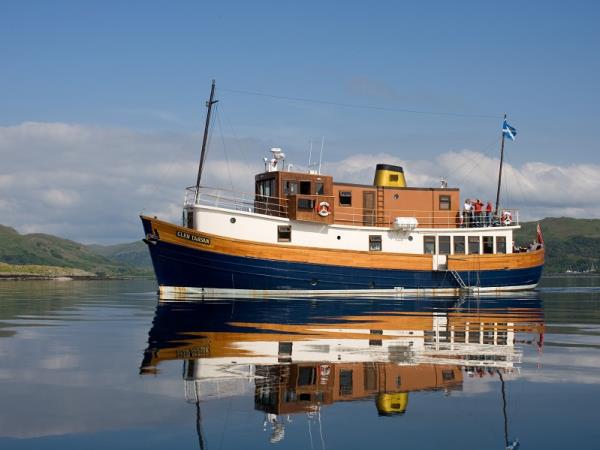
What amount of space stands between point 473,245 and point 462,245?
2.93 ft

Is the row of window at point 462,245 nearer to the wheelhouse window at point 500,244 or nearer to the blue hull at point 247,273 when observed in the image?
the wheelhouse window at point 500,244

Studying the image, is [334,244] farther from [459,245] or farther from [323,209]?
[459,245]

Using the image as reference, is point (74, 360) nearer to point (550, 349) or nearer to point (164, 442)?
point (164, 442)

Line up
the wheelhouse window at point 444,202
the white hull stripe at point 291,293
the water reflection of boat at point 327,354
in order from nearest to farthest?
1. the water reflection of boat at point 327,354
2. the white hull stripe at point 291,293
3. the wheelhouse window at point 444,202

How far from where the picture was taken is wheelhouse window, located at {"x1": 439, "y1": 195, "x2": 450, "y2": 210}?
45500mm

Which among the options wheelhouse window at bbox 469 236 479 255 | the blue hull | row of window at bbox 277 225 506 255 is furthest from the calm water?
wheelhouse window at bbox 469 236 479 255

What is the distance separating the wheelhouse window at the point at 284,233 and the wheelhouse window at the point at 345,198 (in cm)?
451

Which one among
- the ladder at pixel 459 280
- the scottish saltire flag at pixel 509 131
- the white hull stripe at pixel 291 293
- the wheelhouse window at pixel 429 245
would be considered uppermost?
the scottish saltire flag at pixel 509 131

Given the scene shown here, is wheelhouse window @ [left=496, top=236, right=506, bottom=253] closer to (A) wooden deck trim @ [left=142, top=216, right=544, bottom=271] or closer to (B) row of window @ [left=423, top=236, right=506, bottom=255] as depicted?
(B) row of window @ [left=423, top=236, right=506, bottom=255]

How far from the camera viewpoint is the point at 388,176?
4506cm

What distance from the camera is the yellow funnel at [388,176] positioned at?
147 feet

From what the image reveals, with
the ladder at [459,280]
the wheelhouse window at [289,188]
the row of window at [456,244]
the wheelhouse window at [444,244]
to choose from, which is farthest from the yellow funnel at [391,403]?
the wheelhouse window at [444,244]

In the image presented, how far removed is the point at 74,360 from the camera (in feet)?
41.9

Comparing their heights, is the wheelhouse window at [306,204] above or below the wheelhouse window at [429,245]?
above
